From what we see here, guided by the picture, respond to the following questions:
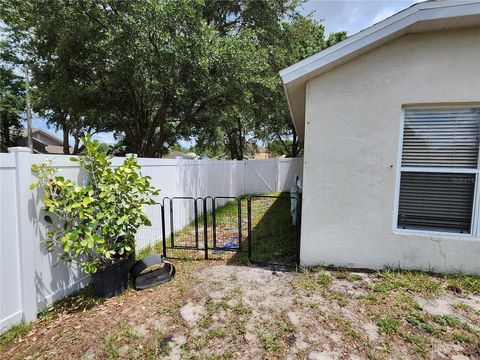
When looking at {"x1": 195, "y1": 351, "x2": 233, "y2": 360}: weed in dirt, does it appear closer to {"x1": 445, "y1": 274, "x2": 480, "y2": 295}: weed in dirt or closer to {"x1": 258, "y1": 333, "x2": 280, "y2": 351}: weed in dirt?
{"x1": 258, "y1": 333, "x2": 280, "y2": 351}: weed in dirt

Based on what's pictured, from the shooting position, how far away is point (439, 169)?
354 centimetres

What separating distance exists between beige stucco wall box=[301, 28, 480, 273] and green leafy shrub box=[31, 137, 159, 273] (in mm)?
2669

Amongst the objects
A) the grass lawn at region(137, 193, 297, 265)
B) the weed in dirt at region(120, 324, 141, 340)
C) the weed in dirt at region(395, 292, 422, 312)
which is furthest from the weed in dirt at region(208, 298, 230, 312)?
Result: the weed in dirt at region(395, 292, 422, 312)

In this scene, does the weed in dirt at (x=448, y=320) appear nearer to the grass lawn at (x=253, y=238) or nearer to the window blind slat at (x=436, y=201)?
the window blind slat at (x=436, y=201)

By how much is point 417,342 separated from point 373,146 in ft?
7.97

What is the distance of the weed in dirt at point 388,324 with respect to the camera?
2.63 metres

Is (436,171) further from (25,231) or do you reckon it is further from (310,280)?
(25,231)

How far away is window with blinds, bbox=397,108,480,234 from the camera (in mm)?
3443

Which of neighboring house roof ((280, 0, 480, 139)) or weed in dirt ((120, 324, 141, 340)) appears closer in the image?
weed in dirt ((120, 324, 141, 340))

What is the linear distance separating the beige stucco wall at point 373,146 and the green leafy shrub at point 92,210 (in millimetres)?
2669

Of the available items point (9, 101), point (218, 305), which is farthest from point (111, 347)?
point (9, 101)

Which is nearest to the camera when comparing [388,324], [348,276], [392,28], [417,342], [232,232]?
[417,342]

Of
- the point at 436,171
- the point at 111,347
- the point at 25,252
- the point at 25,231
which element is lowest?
the point at 111,347

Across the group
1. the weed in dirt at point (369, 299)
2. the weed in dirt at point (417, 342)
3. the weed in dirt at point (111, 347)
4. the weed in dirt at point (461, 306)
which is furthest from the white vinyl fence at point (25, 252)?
the weed in dirt at point (461, 306)
